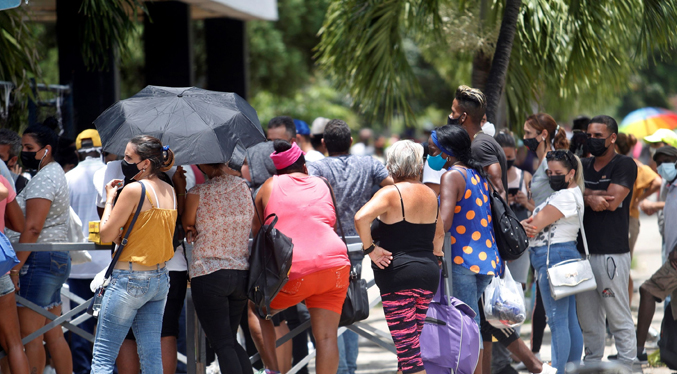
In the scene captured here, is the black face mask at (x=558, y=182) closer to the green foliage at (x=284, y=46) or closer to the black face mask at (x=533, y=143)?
the black face mask at (x=533, y=143)

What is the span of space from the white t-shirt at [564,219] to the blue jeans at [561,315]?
46 millimetres

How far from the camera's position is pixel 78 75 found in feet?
26.1

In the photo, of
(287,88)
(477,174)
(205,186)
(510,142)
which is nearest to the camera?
(205,186)

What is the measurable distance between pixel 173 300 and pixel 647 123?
8.53 m

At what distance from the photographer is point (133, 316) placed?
159 inches

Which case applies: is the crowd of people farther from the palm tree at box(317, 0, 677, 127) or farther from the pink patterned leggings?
the palm tree at box(317, 0, 677, 127)

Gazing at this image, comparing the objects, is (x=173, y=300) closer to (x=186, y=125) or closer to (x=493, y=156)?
(x=186, y=125)

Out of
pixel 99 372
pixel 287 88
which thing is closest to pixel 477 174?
pixel 99 372

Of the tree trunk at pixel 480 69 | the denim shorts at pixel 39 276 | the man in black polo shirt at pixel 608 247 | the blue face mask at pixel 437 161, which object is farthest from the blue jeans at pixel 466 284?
the tree trunk at pixel 480 69

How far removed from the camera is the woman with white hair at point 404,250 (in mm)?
4344

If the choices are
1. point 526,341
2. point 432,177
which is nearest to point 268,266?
point 432,177

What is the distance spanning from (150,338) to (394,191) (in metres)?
1.65

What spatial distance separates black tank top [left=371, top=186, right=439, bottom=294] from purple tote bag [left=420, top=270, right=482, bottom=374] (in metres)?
0.16

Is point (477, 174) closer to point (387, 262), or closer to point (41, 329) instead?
point (387, 262)
